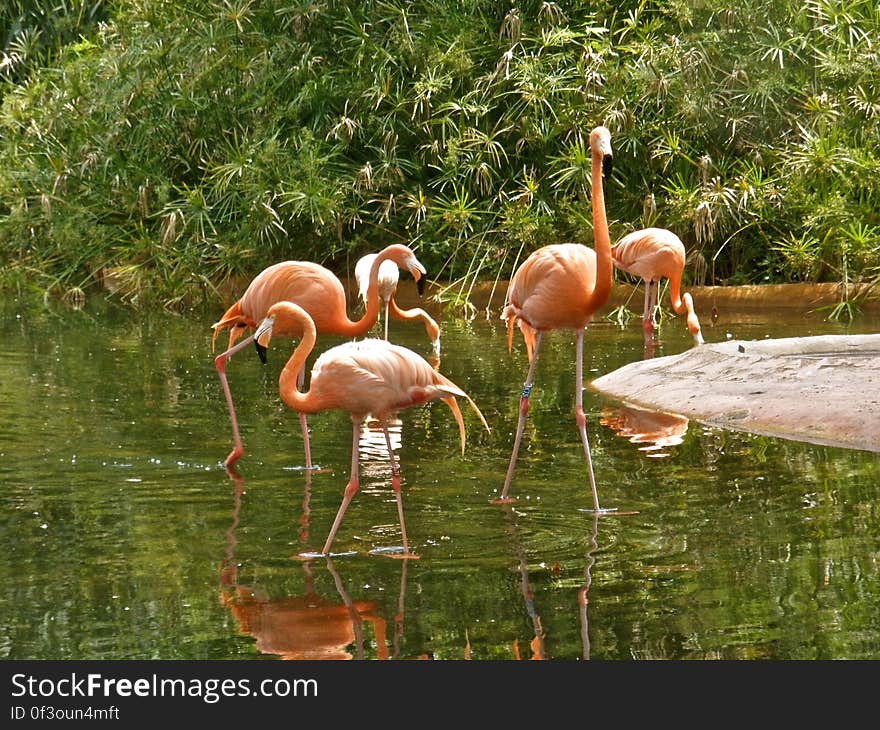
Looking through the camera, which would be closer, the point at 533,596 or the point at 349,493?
the point at 533,596

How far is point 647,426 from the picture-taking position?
7234 millimetres

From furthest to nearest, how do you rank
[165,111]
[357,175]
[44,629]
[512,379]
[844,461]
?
[165,111], [357,175], [512,379], [844,461], [44,629]

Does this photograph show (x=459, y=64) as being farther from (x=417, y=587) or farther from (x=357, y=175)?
(x=417, y=587)

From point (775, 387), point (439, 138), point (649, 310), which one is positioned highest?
point (439, 138)

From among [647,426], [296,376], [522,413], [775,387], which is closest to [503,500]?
[522,413]

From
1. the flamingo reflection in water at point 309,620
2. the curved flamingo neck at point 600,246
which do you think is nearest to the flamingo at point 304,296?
the curved flamingo neck at point 600,246

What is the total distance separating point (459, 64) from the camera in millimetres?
14055

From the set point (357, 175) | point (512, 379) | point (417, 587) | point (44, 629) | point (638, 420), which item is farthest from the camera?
point (357, 175)

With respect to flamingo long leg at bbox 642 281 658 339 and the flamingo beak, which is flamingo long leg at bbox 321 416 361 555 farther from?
flamingo long leg at bbox 642 281 658 339

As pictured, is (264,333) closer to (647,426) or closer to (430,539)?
(430,539)

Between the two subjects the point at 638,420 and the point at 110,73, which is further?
the point at 110,73

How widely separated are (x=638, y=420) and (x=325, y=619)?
365 cm

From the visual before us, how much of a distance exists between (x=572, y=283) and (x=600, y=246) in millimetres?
228

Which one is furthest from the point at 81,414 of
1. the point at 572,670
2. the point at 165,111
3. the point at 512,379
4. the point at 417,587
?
the point at 165,111
